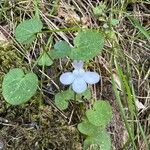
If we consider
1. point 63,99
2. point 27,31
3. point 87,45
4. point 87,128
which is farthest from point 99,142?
point 27,31

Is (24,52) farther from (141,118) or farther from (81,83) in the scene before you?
(141,118)

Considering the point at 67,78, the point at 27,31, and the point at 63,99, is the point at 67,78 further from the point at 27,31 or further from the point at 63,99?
the point at 27,31

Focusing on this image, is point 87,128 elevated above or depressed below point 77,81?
below

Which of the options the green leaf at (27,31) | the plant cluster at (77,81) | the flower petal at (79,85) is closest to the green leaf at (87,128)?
the plant cluster at (77,81)

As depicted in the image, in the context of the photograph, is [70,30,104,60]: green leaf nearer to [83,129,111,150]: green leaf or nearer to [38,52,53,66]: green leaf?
[38,52,53,66]: green leaf

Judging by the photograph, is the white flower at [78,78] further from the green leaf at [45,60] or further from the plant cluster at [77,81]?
the green leaf at [45,60]


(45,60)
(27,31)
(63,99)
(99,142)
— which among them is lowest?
(99,142)

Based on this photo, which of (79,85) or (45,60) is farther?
(45,60)
